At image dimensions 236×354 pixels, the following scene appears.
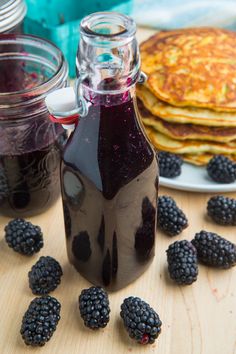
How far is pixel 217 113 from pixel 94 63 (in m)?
0.60

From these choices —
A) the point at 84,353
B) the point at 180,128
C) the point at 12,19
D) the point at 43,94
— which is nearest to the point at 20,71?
the point at 12,19

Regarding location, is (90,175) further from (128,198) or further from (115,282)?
(115,282)

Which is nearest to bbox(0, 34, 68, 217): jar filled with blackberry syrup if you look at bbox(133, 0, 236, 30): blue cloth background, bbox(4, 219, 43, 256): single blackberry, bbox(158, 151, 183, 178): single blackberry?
bbox(4, 219, 43, 256): single blackberry

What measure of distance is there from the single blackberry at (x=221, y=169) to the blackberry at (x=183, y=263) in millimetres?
250

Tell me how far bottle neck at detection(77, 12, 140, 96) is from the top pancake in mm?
502

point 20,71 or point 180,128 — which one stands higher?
point 20,71

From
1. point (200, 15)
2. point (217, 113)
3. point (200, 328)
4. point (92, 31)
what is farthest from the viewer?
point (200, 15)

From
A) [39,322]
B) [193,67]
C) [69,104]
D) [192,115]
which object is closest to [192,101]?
[192,115]

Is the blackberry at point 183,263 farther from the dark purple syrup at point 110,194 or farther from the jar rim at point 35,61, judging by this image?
the jar rim at point 35,61

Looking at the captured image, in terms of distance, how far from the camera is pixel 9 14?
4.59 feet

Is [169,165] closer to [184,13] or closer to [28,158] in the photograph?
[28,158]

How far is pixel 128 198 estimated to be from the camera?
1030 millimetres

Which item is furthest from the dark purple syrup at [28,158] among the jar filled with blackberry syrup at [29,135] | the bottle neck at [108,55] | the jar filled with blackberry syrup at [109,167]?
the bottle neck at [108,55]

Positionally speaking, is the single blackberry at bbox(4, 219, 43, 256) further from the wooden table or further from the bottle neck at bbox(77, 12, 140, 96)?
the bottle neck at bbox(77, 12, 140, 96)
